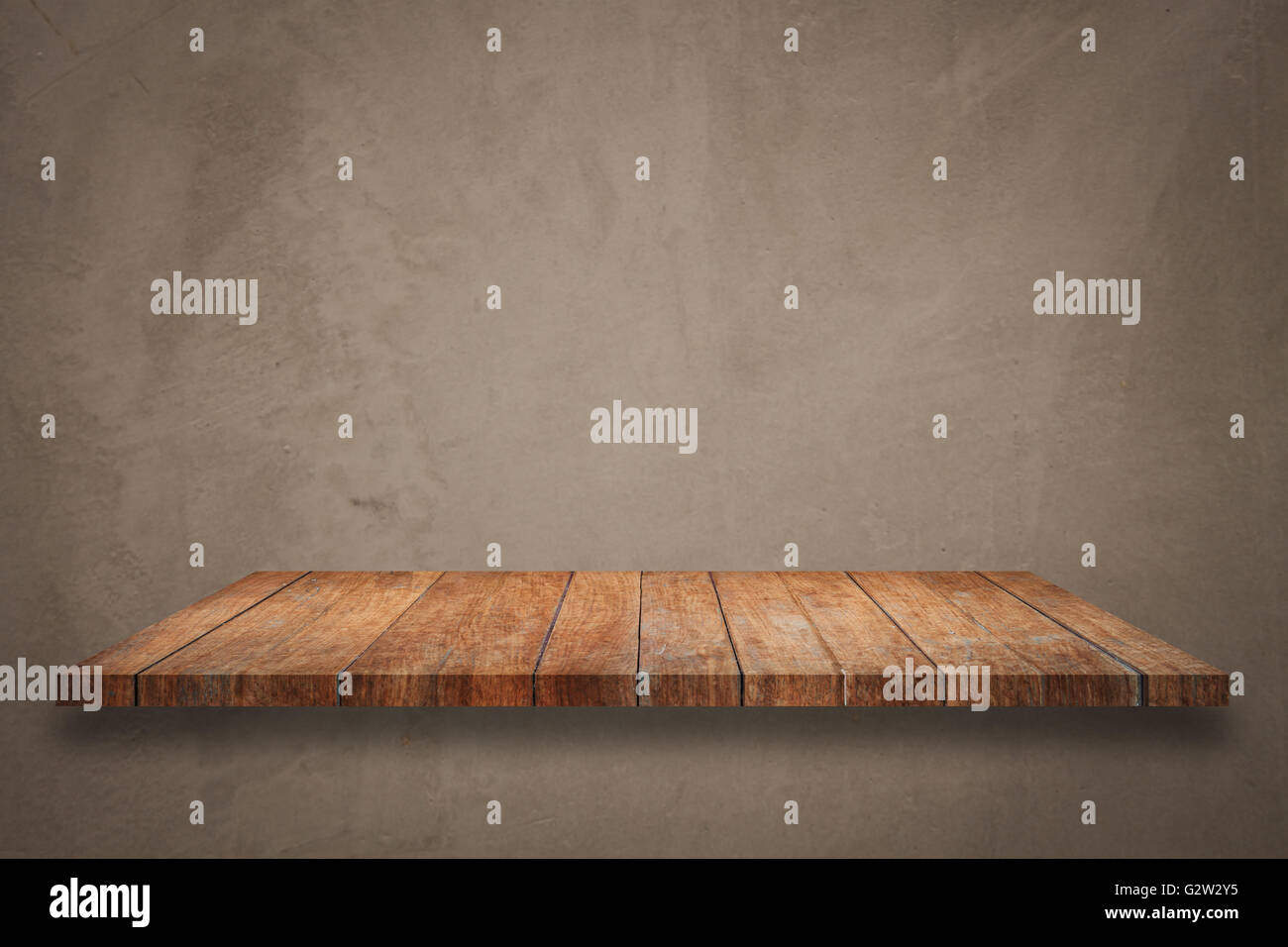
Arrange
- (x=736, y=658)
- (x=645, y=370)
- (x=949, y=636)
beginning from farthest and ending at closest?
1. (x=645, y=370)
2. (x=949, y=636)
3. (x=736, y=658)

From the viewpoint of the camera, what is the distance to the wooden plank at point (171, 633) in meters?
1.42

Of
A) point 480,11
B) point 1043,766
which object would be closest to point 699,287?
point 480,11

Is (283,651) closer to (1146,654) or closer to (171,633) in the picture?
(171,633)

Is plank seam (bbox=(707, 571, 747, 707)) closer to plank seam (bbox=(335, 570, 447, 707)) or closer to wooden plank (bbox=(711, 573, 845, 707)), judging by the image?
wooden plank (bbox=(711, 573, 845, 707))

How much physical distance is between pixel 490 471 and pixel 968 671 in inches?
45.9

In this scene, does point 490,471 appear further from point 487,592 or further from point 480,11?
point 480,11

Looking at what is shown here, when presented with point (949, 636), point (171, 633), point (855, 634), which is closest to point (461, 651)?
point (171, 633)

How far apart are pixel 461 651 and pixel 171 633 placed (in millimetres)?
548

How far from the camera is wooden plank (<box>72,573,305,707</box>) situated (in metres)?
1.42

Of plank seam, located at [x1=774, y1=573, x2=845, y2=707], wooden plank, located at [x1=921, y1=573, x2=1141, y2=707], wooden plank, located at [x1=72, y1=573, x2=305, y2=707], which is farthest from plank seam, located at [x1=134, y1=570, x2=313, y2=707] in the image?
wooden plank, located at [x1=921, y1=573, x2=1141, y2=707]

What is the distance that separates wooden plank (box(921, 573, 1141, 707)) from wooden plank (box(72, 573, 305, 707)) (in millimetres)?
1367

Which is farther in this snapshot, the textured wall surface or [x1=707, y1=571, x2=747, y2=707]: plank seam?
the textured wall surface

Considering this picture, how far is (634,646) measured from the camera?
5.13 feet

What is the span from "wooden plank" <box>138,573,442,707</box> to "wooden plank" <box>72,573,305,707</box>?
2 centimetres
